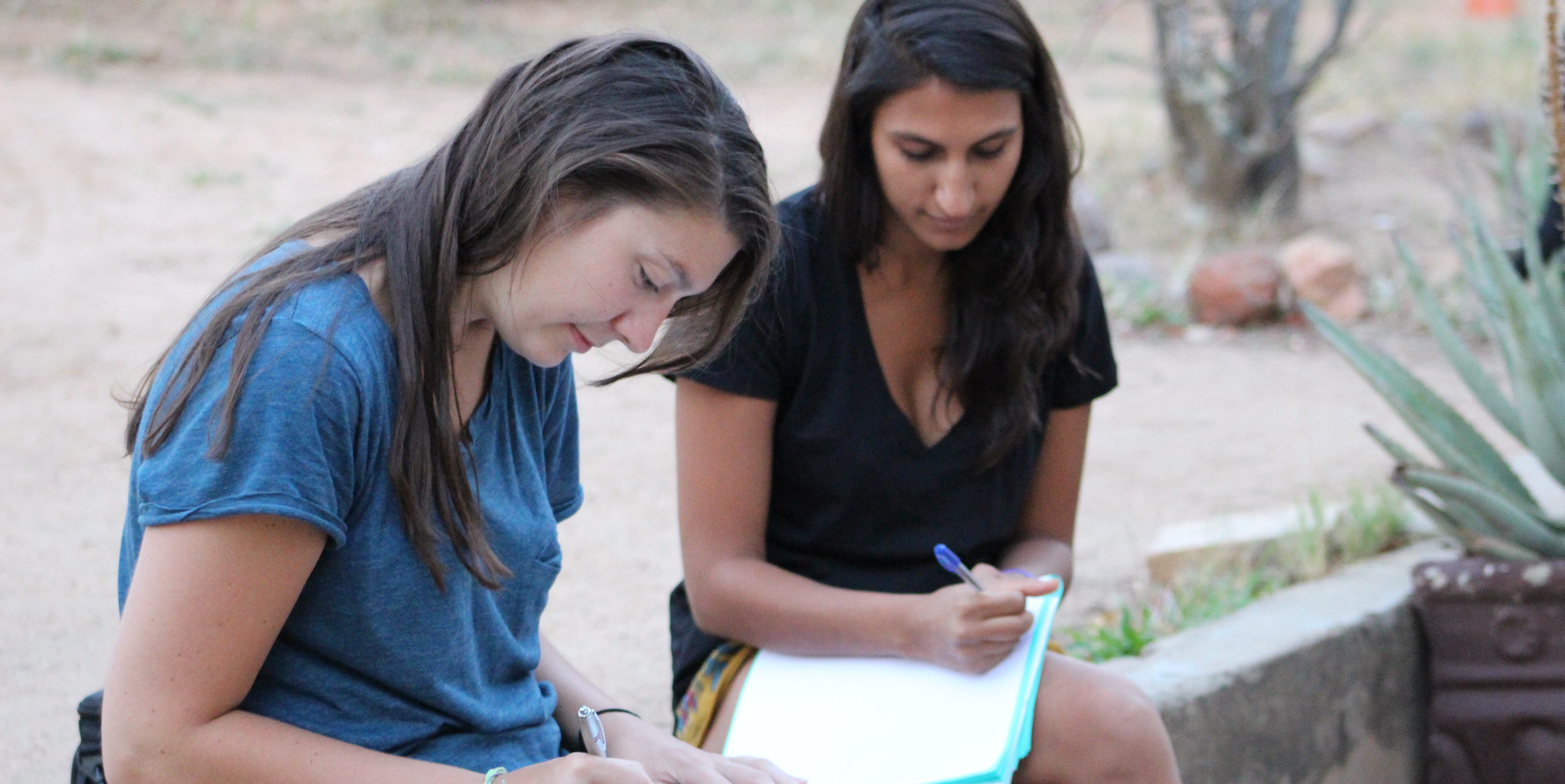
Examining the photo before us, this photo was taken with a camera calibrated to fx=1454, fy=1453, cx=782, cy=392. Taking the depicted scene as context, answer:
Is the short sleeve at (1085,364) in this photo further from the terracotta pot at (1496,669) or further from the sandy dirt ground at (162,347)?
the terracotta pot at (1496,669)

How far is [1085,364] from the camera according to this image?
7.55 ft

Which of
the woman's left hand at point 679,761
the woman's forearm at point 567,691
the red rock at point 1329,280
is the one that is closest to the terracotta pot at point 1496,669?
the woman's left hand at point 679,761

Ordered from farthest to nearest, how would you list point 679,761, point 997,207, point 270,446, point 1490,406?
point 1490,406, point 997,207, point 679,761, point 270,446

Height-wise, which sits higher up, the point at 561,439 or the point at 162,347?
the point at 561,439

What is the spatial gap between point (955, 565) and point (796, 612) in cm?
24

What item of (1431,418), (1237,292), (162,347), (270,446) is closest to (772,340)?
(270,446)

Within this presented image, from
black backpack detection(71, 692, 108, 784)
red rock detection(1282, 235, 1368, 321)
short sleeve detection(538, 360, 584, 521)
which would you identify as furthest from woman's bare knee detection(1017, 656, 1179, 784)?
red rock detection(1282, 235, 1368, 321)

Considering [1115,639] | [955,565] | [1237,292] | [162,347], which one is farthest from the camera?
[1237,292]

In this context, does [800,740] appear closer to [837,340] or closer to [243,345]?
[837,340]

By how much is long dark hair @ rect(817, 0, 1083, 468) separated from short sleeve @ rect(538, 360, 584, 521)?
0.57 metres

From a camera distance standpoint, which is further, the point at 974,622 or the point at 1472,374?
the point at 1472,374

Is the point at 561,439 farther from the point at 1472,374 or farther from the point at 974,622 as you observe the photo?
the point at 1472,374

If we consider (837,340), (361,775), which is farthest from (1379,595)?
(361,775)

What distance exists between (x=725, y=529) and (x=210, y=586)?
914 mm
